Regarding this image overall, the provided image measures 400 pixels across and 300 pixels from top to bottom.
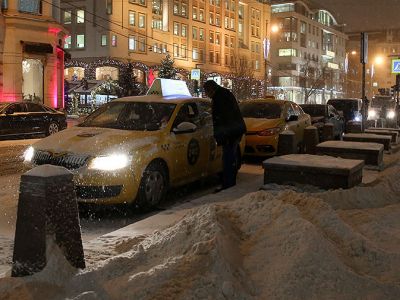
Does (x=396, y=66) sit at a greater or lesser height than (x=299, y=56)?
lesser

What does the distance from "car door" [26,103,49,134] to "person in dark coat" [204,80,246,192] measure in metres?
13.4

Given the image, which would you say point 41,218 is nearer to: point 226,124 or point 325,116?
point 226,124

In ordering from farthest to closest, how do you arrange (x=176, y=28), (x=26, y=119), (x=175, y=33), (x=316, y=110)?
(x=176, y=28)
(x=175, y=33)
(x=26, y=119)
(x=316, y=110)

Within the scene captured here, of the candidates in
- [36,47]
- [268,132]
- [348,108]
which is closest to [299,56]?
[36,47]

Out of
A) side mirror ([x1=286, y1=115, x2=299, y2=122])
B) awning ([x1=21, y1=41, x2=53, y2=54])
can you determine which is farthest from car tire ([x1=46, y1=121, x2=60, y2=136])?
side mirror ([x1=286, y1=115, x2=299, y2=122])

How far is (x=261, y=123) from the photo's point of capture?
12203mm

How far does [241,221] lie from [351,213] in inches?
61.5

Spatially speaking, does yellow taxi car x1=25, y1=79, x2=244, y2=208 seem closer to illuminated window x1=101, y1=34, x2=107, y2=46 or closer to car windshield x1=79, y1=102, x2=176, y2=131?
car windshield x1=79, y1=102, x2=176, y2=131

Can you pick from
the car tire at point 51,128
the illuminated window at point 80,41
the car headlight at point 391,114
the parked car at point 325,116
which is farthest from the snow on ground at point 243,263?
the illuminated window at point 80,41

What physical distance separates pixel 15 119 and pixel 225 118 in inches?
523

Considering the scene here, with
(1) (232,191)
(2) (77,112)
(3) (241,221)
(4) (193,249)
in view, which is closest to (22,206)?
(4) (193,249)

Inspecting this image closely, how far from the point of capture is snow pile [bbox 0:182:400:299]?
12.2 feet

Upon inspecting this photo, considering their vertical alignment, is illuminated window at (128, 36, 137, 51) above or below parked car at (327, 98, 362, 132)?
above

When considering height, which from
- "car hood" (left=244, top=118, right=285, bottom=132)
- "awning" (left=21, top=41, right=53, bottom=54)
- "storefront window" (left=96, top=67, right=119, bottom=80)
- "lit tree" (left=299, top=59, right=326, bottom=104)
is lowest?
"car hood" (left=244, top=118, right=285, bottom=132)
